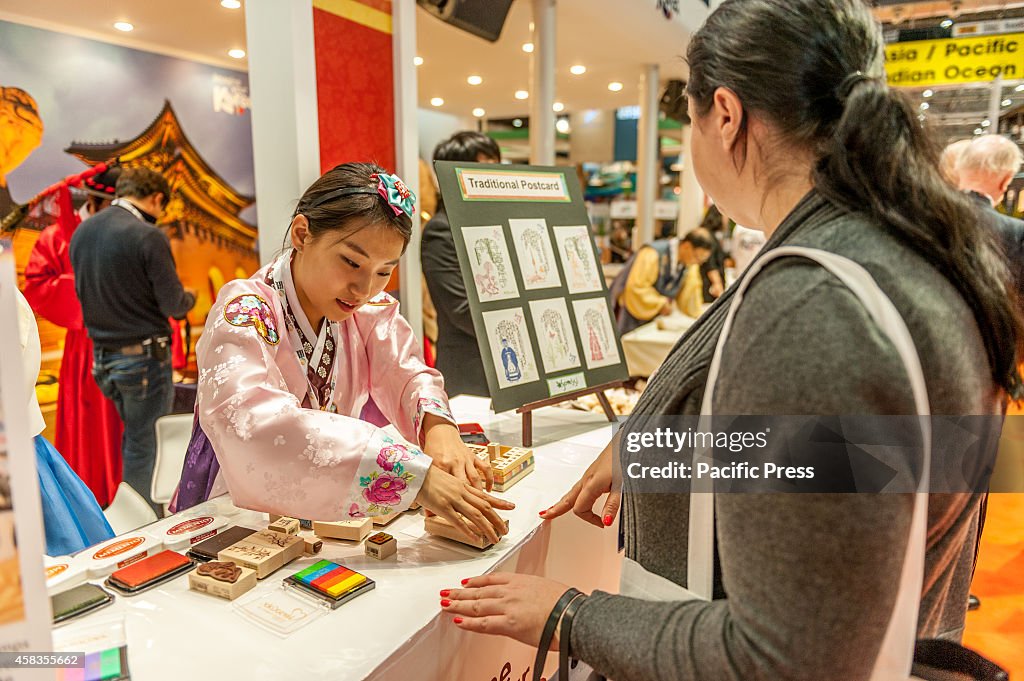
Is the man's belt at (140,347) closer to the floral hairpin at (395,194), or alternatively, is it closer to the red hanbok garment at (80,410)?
the red hanbok garment at (80,410)

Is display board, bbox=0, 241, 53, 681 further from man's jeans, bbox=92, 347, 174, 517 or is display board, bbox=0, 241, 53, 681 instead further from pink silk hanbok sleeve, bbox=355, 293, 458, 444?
man's jeans, bbox=92, 347, 174, 517

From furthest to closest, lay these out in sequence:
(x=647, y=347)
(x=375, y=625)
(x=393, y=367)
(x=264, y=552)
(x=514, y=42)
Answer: (x=514, y=42) < (x=647, y=347) < (x=393, y=367) < (x=264, y=552) < (x=375, y=625)

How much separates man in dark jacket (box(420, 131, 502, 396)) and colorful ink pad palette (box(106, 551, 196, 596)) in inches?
53.7

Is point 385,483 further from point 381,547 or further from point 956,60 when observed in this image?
point 956,60

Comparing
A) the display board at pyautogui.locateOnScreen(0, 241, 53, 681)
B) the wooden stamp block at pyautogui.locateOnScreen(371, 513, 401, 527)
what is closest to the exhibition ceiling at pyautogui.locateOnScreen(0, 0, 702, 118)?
the wooden stamp block at pyautogui.locateOnScreen(371, 513, 401, 527)

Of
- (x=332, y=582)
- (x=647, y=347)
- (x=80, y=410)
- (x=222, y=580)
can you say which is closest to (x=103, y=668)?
(x=222, y=580)

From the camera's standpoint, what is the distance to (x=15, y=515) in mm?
510

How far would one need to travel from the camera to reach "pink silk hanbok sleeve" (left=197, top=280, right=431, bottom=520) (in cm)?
107

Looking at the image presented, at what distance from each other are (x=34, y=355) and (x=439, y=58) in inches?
172

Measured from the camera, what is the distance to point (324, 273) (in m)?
1.25

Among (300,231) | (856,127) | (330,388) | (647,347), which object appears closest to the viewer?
(856,127)

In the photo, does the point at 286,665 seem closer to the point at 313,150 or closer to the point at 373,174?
the point at 373,174

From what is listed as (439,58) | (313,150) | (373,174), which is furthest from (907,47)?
(373,174)

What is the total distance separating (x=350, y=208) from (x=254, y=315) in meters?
0.26
